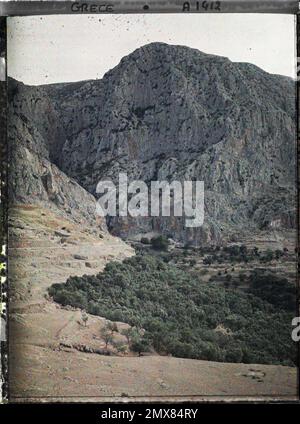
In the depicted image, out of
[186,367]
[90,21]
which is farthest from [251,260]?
[90,21]

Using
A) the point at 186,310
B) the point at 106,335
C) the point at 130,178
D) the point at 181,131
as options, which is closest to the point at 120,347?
the point at 106,335

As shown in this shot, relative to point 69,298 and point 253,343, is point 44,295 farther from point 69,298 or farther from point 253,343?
point 253,343

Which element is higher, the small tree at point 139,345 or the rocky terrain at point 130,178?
the rocky terrain at point 130,178

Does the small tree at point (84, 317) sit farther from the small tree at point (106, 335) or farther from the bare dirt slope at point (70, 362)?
the small tree at point (106, 335)

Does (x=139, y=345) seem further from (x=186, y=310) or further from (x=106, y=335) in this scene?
(x=186, y=310)

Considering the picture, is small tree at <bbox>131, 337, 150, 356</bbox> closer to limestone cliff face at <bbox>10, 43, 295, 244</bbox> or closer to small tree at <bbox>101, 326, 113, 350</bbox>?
small tree at <bbox>101, 326, 113, 350</bbox>

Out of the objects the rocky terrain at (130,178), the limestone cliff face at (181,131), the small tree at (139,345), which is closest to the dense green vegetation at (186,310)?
the small tree at (139,345)
